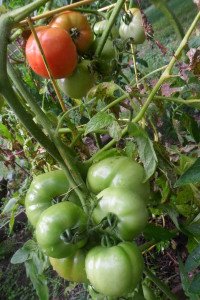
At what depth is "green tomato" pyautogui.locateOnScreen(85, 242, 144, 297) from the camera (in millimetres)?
576

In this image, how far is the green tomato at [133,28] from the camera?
977 mm

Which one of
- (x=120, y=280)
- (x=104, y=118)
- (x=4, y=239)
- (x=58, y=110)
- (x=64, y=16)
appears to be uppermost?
(x=64, y=16)

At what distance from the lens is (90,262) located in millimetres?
598

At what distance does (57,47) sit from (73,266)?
37cm

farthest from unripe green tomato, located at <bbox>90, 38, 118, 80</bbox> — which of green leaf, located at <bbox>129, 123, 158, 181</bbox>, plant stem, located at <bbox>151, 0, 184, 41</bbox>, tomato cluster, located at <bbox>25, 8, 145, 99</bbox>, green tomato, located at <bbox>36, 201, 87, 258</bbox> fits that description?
green tomato, located at <bbox>36, 201, 87, 258</bbox>

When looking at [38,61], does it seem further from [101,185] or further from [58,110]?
[58,110]

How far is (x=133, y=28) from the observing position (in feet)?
3.22

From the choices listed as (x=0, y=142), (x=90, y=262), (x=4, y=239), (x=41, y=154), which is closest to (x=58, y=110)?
(x=0, y=142)

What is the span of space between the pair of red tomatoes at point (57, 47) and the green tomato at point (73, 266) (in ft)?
1.06

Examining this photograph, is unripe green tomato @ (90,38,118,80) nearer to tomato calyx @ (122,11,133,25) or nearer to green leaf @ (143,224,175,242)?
tomato calyx @ (122,11,133,25)

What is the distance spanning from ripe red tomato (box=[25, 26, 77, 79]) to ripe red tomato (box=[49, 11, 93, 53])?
0.15 ft

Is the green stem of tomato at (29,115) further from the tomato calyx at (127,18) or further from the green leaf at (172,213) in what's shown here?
the tomato calyx at (127,18)

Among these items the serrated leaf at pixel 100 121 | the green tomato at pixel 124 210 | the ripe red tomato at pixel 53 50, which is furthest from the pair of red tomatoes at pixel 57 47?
the green tomato at pixel 124 210

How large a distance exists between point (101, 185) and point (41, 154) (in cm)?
30
